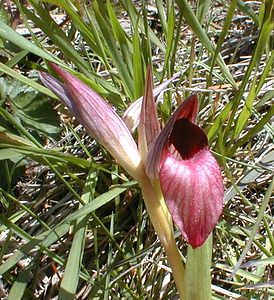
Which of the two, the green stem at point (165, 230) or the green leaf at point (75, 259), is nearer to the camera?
the green stem at point (165, 230)

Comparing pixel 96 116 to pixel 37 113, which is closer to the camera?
pixel 96 116

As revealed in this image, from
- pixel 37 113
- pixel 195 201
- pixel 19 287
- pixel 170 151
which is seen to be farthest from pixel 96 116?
pixel 37 113

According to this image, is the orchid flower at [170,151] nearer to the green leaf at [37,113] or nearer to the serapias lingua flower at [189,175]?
the serapias lingua flower at [189,175]

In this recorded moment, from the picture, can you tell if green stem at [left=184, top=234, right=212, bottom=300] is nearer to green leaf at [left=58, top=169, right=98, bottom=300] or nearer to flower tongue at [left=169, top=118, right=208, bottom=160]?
flower tongue at [left=169, top=118, right=208, bottom=160]

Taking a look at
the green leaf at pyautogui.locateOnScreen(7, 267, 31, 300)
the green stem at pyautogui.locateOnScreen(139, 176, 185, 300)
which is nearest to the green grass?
the green leaf at pyautogui.locateOnScreen(7, 267, 31, 300)

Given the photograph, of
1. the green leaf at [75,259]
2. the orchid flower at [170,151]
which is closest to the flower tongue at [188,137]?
the orchid flower at [170,151]

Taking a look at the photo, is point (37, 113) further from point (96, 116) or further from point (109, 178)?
point (96, 116)
